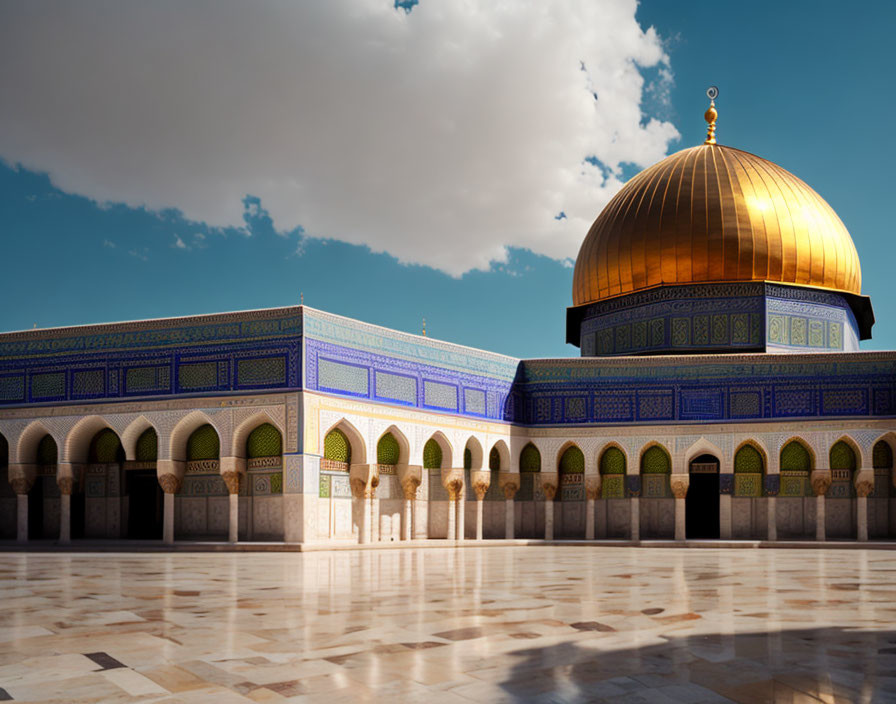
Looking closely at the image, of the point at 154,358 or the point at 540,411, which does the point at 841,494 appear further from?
the point at 154,358

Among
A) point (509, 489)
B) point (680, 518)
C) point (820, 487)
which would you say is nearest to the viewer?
point (820, 487)

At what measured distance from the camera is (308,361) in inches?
523

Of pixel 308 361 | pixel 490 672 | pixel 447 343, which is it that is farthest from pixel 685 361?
pixel 490 672

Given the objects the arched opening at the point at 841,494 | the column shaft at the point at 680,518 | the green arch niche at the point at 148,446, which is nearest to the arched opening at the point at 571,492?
the column shaft at the point at 680,518

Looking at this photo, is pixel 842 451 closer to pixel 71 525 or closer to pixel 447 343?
pixel 447 343

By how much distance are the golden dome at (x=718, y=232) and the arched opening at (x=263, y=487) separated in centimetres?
773

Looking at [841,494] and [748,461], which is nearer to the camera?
[841,494]

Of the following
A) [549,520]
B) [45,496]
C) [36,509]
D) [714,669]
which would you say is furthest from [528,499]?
[714,669]

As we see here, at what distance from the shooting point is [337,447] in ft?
46.3

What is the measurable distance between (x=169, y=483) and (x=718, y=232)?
1019cm

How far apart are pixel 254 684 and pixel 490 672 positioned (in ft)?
2.59

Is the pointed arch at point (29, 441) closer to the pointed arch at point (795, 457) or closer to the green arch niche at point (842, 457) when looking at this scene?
the pointed arch at point (795, 457)

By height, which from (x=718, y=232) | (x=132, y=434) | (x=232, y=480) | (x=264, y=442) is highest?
(x=718, y=232)

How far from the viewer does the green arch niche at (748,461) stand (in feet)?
53.3
